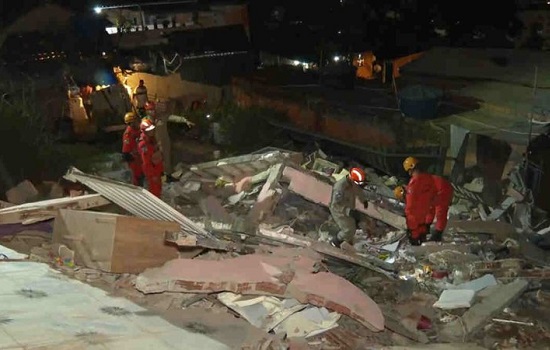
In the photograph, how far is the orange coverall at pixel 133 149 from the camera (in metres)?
11.5

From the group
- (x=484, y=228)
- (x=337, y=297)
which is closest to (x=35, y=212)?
(x=337, y=297)

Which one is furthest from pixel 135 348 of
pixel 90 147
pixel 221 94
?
pixel 221 94

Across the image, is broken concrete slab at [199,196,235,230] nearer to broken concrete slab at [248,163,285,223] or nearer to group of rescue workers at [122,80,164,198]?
broken concrete slab at [248,163,285,223]

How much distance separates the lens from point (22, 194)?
10.9m

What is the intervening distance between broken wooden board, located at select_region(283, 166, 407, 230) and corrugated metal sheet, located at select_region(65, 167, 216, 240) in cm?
277

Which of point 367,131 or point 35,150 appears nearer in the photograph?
point 35,150

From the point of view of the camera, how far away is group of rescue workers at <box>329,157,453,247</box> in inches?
373

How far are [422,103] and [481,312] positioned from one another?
9353 mm

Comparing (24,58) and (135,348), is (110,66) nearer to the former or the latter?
(24,58)

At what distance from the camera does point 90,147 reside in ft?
59.3

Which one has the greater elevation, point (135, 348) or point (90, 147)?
point (135, 348)

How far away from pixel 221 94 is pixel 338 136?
8107 millimetres

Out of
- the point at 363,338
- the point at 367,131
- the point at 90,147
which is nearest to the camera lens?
the point at 363,338

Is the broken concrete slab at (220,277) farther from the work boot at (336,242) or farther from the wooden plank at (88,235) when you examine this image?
the work boot at (336,242)
